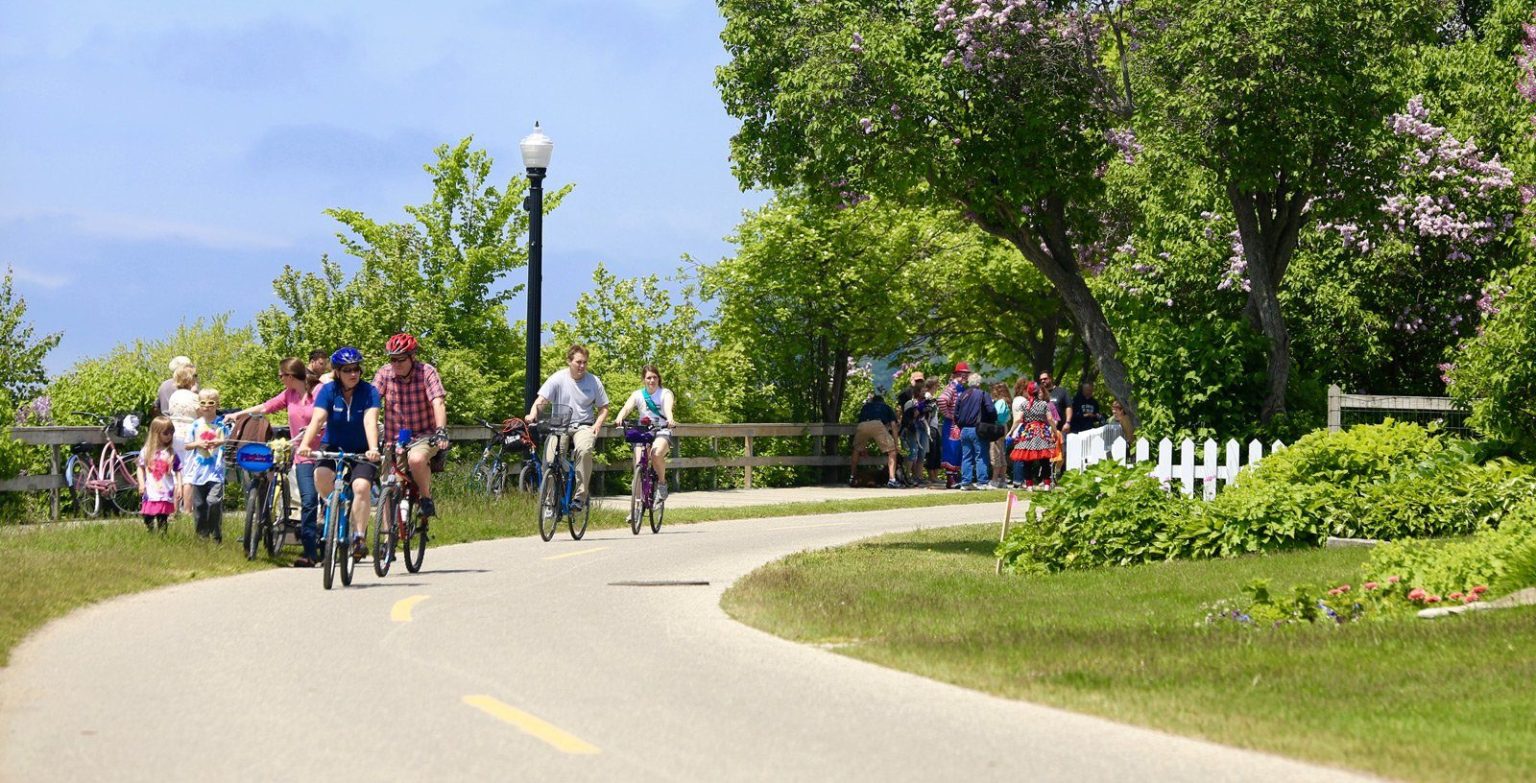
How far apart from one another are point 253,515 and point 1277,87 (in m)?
13.4

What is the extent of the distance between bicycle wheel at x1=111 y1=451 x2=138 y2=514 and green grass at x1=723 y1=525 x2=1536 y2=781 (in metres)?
10.9

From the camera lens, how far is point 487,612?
12.5 meters

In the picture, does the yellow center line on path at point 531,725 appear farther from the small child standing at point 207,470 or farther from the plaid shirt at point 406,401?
the small child standing at point 207,470

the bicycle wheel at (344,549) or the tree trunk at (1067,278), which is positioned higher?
the tree trunk at (1067,278)

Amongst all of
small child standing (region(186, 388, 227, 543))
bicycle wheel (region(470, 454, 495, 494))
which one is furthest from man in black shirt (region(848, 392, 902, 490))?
small child standing (region(186, 388, 227, 543))

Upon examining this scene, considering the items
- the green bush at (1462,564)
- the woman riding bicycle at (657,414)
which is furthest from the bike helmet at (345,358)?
the green bush at (1462,564)

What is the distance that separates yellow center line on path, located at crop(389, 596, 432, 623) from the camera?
12039 millimetres

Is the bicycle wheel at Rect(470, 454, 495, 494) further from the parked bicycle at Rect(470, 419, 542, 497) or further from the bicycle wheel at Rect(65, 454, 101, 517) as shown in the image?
the bicycle wheel at Rect(65, 454, 101, 517)

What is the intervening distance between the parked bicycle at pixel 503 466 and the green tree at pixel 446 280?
35.8ft

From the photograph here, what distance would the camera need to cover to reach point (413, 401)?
15977 mm

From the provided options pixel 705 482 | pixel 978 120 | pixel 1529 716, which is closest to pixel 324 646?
pixel 1529 716

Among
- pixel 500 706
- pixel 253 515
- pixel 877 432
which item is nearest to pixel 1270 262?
pixel 877 432

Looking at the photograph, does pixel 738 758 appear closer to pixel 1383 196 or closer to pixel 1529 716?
pixel 1529 716

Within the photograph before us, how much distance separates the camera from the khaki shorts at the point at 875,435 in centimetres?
3288
